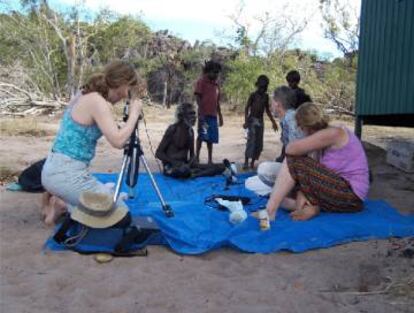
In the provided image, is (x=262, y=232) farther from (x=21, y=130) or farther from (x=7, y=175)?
(x=21, y=130)

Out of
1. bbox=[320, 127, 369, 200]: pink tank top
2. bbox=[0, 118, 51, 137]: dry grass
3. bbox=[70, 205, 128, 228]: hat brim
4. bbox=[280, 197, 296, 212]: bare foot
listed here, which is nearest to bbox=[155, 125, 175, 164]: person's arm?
bbox=[280, 197, 296, 212]: bare foot

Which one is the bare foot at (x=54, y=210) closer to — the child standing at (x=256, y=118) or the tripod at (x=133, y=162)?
the tripod at (x=133, y=162)

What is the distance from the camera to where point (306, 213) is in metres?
4.55

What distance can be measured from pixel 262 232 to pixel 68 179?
149 centimetres

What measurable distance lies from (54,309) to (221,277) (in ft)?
3.40

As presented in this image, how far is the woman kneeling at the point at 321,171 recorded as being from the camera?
4.48 metres

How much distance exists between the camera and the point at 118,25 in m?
18.6

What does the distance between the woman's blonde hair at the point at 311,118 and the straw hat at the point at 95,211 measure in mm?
1720

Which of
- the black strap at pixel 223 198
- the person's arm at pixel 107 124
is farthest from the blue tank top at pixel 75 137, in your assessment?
the black strap at pixel 223 198

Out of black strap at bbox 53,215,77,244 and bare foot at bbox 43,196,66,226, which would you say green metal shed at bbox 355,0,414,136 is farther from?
black strap at bbox 53,215,77,244

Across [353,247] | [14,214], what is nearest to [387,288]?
[353,247]

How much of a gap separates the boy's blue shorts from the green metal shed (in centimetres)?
235

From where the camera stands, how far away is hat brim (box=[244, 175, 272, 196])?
5.59 m

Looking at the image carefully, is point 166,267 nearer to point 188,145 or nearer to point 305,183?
point 305,183
